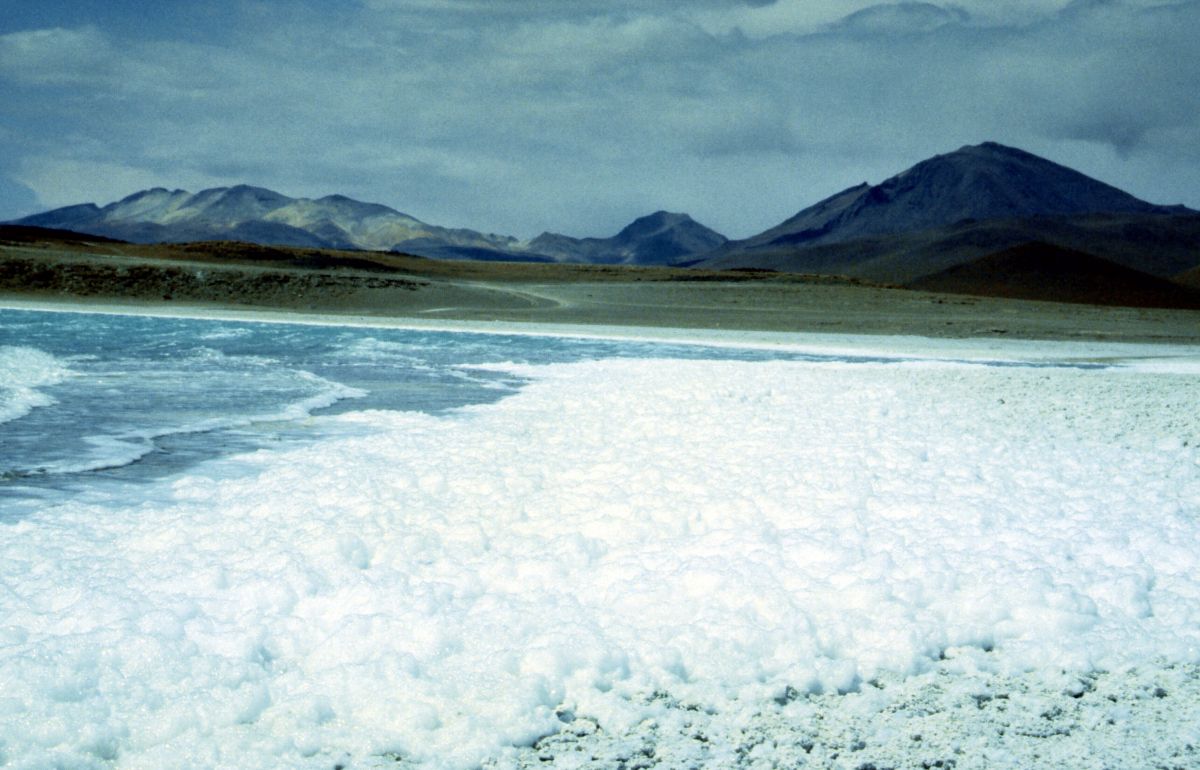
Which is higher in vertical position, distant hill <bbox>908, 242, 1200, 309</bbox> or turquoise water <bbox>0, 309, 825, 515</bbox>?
distant hill <bbox>908, 242, 1200, 309</bbox>

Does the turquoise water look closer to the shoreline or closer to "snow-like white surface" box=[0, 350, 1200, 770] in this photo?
"snow-like white surface" box=[0, 350, 1200, 770]

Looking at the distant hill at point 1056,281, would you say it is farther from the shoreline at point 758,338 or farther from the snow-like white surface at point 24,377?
the snow-like white surface at point 24,377

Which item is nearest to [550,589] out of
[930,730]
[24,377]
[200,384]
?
[930,730]

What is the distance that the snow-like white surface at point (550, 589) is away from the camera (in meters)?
3.48

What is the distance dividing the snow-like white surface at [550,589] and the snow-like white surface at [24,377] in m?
4.37

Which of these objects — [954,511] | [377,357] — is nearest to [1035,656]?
[954,511]

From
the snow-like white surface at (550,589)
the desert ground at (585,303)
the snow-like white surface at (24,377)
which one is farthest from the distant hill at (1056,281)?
the snow-like white surface at (550,589)

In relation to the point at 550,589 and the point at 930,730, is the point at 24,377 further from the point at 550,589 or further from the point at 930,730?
the point at 930,730

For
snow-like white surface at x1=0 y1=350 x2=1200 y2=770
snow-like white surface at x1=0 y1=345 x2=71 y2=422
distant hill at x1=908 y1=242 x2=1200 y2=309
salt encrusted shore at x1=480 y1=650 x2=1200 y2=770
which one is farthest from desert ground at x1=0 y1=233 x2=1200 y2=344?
salt encrusted shore at x1=480 y1=650 x2=1200 y2=770

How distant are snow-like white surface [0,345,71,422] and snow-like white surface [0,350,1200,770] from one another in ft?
14.3

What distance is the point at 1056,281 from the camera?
66.8 meters

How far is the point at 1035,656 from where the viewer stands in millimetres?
3967

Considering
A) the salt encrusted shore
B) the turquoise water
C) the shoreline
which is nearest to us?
the salt encrusted shore

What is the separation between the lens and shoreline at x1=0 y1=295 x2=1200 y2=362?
836 inches
